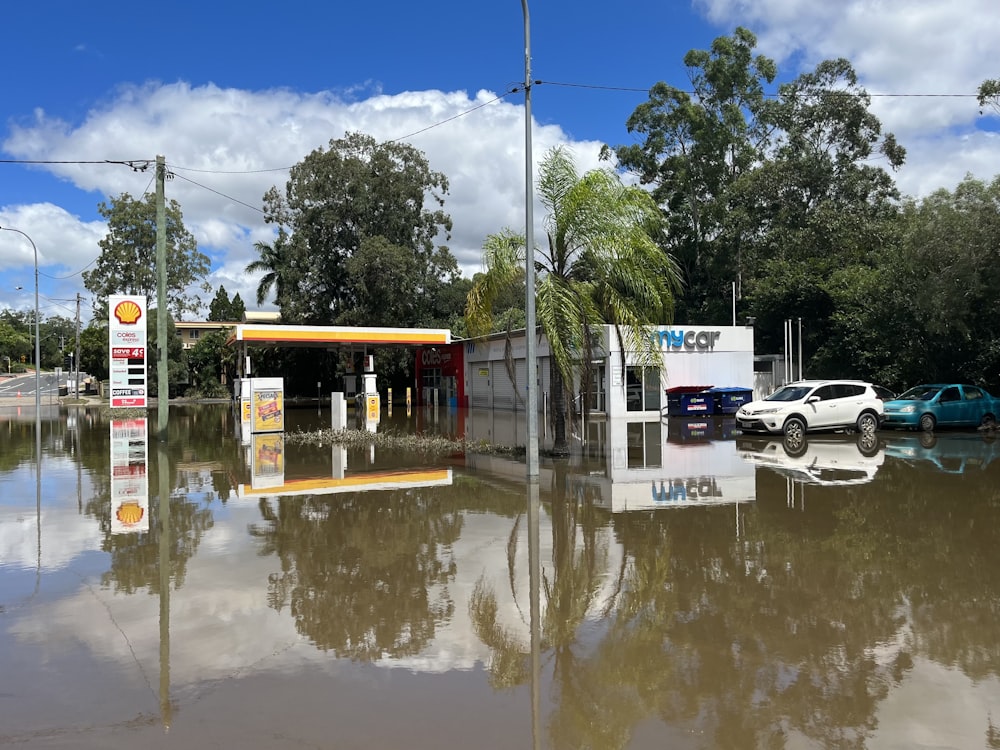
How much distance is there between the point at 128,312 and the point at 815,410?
2169cm

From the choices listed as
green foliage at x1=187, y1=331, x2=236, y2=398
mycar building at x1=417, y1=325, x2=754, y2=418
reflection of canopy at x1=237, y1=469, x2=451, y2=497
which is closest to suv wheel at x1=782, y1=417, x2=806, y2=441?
mycar building at x1=417, y1=325, x2=754, y2=418

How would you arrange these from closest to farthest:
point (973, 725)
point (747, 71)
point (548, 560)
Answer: point (973, 725)
point (548, 560)
point (747, 71)

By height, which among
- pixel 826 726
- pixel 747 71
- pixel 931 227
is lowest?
pixel 826 726

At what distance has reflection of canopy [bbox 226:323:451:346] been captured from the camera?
3322cm

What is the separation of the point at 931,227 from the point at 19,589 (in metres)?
26.4

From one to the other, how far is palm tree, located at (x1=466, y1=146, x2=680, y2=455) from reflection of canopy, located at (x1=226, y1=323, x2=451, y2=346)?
19609mm

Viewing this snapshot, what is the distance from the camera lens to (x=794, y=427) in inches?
810

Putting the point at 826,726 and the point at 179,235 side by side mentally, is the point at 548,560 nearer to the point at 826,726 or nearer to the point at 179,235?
the point at 826,726

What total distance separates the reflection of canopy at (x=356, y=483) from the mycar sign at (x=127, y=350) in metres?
13.2

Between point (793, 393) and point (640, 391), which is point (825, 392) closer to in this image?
point (793, 393)

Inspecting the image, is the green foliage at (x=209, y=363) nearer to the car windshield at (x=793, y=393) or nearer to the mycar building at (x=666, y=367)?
the mycar building at (x=666, y=367)

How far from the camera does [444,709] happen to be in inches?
178

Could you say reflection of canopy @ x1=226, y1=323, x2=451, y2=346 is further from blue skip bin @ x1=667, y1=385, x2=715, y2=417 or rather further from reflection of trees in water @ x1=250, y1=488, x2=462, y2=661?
reflection of trees in water @ x1=250, y1=488, x2=462, y2=661

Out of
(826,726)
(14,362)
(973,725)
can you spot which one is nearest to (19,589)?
(826,726)
